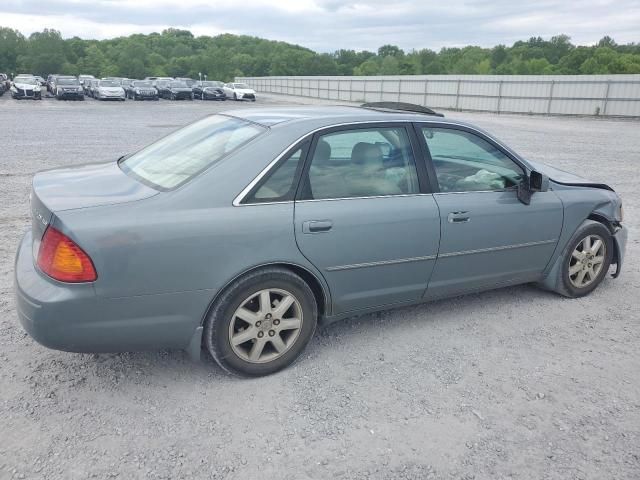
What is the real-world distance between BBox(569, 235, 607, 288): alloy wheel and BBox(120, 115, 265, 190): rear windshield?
292cm

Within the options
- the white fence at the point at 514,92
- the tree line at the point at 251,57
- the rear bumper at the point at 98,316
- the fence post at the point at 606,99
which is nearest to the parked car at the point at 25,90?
the white fence at the point at 514,92

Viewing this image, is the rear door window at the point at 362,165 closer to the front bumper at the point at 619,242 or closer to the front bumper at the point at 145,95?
the front bumper at the point at 619,242

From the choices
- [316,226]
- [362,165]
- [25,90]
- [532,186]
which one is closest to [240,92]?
[25,90]

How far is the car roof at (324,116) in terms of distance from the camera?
358 centimetres

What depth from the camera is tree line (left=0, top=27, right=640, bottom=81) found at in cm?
8188

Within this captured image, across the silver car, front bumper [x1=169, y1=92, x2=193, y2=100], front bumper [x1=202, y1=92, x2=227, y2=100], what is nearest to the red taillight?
the silver car

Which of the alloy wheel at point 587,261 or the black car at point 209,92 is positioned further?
the black car at point 209,92

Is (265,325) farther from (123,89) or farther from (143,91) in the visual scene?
(123,89)

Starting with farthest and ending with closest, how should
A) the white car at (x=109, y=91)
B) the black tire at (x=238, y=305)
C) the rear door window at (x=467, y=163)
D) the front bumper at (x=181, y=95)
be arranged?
1. the front bumper at (x=181, y=95)
2. the white car at (x=109, y=91)
3. the rear door window at (x=467, y=163)
4. the black tire at (x=238, y=305)

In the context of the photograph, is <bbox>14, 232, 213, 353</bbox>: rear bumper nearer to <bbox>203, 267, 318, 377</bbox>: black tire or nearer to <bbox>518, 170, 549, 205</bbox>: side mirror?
<bbox>203, 267, 318, 377</bbox>: black tire

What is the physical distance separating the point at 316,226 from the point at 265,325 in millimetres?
669

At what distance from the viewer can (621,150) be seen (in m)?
15.4

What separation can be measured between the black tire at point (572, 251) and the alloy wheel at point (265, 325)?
2.46 metres

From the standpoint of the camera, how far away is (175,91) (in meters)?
41.6
